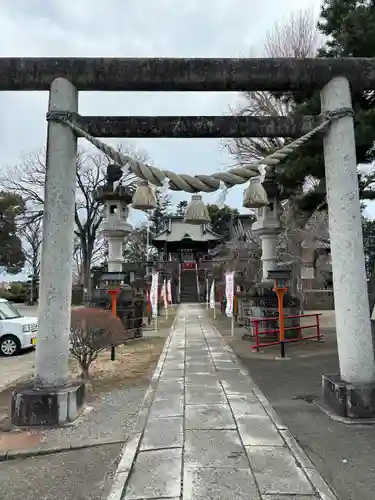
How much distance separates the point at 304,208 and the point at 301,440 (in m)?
7.89

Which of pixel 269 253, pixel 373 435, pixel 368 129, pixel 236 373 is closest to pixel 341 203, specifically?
pixel 373 435

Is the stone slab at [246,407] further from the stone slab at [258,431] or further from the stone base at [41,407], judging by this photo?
the stone base at [41,407]

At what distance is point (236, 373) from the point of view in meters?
7.67

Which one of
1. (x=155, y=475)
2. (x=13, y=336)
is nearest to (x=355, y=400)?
(x=155, y=475)

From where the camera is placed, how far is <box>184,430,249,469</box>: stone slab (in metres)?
3.56

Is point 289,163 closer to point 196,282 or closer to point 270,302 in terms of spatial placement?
point 270,302

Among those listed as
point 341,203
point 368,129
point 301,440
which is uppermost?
point 368,129

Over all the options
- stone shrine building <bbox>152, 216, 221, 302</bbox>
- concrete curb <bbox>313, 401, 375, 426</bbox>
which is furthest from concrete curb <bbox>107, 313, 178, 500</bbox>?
stone shrine building <bbox>152, 216, 221, 302</bbox>

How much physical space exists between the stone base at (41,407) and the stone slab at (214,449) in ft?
5.04

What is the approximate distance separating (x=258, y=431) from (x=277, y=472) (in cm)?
104

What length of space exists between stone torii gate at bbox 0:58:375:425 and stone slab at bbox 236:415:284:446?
991 mm

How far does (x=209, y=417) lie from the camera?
4.91 m

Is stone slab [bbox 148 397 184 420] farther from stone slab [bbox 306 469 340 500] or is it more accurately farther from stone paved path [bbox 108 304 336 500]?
stone slab [bbox 306 469 340 500]

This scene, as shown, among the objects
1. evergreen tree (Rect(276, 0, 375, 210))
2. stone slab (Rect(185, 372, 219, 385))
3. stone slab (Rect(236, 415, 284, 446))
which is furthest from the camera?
evergreen tree (Rect(276, 0, 375, 210))
